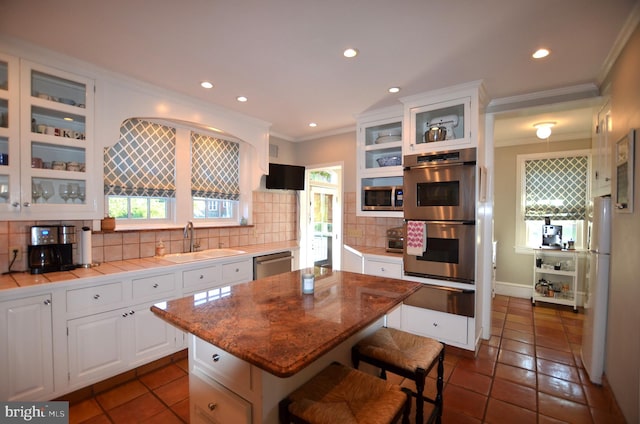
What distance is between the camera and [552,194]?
4254 mm

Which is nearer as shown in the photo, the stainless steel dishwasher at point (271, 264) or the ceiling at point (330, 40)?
the ceiling at point (330, 40)

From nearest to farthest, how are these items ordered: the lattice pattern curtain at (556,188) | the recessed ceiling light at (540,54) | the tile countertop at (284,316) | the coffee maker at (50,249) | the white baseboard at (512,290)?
the tile countertop at (284,316) → the recessed ceiling light at (540,54) → the coffee maker at (50,249) → the lattice pattern curtain at (556,188) → the white baseboard at (512,290)

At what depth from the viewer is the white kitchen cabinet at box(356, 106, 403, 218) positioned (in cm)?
328

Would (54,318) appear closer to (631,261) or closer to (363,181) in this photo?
(363,181)

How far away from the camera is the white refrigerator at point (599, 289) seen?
2.17m

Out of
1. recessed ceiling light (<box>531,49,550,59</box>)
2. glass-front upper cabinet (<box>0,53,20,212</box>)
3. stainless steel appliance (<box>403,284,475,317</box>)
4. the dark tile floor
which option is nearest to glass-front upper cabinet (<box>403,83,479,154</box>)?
recessed ceiling light (<box>531,49,550,59</box>)

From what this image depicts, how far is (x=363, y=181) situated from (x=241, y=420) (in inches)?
108

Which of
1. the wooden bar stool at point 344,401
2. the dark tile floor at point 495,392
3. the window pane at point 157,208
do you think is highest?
the window pane at point 157,208

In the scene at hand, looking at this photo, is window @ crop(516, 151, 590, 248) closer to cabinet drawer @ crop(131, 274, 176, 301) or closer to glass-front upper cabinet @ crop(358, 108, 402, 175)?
glass-front upper cabinet @ crop(358, 108, 402, 175)

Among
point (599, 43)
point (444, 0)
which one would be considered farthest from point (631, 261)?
point (444, 0)

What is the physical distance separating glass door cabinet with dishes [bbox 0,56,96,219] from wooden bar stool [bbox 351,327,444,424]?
2.39 metres

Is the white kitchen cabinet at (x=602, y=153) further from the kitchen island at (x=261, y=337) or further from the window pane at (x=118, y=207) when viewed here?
the window pane at (x=118, y=207)

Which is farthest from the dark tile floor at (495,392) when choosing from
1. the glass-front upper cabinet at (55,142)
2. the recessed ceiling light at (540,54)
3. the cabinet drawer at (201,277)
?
the recessed ceiling light at (540,54)

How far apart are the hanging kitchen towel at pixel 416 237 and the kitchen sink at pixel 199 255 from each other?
180cm
